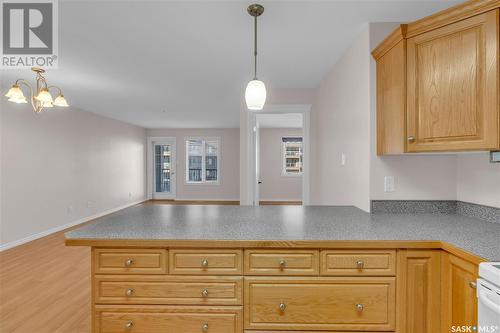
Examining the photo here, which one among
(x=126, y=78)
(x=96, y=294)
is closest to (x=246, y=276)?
(x=96, y=294)

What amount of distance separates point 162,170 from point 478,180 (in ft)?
27.6

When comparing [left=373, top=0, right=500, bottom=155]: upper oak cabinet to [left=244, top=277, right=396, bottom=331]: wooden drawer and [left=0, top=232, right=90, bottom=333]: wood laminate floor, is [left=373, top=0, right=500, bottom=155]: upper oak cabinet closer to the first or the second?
[left=244, top=277, right=396, bottom=331]: wooden drawer

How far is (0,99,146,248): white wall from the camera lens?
3.96 metres

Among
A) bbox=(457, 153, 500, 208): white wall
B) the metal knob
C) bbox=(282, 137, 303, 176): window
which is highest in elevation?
bbox=(282, 137, 303, 176): window

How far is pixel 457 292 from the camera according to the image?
4.30ft

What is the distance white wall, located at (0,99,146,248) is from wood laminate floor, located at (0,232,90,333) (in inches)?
27.5

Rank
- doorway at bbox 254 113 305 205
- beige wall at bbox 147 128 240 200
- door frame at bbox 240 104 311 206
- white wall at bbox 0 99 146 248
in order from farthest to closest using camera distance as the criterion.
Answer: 1. beige wall at bbox 147 128 240 200
2. doorway at bbox 254 113 305 205
3. white wall at bbox 0 99 146 248
4. door frame at bbox 240 104 311 206

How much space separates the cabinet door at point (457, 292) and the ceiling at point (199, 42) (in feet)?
5.70

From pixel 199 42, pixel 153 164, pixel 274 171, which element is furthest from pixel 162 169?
pixel 199 42

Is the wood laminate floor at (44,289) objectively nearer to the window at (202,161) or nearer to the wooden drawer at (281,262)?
the wooden drawer at (281,262)

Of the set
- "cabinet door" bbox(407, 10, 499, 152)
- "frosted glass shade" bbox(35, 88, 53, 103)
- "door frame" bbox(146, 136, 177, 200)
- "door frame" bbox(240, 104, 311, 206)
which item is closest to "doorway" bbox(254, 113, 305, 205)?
"door frame" bbox(146, 136, 177, 200)

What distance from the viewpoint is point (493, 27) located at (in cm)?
139

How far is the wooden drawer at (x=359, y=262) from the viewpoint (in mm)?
1426

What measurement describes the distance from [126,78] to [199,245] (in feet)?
9.65
